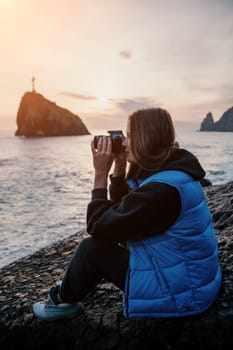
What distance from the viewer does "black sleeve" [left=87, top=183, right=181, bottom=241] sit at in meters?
2.38

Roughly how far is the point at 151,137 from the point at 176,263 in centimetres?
89

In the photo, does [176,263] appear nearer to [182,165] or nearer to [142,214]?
[142,214]

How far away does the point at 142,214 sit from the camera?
94.9 inches

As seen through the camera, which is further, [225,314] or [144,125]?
[225,314]

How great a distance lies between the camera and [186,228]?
8.05 ft

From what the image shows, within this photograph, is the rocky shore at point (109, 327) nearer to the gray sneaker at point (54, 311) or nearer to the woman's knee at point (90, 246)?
the gray sneaker at point (54, 311)

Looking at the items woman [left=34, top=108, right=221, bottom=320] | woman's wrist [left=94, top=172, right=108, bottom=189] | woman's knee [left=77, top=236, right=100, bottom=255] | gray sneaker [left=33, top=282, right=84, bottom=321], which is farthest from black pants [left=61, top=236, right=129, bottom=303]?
woman's wrist [left=94, top=172, right=108, bottom=189]

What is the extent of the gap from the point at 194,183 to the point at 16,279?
3.35 meters

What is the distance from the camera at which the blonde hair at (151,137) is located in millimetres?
2465

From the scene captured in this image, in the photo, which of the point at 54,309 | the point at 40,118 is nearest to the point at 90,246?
the point at 54,309

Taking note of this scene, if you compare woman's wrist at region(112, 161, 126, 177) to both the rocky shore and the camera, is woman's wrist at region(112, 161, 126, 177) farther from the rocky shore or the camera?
the rocky shore

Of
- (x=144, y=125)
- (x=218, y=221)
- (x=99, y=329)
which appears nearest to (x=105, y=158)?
(x=144, y=125)

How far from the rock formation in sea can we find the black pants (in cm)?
12953

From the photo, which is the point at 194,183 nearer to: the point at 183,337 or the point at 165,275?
the point at 165,275
